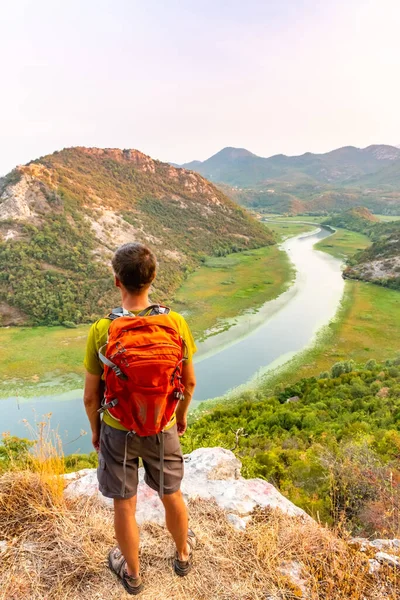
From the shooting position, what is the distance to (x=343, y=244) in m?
63.1

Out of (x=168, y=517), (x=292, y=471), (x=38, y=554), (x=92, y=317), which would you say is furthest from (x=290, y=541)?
(x=92, y=317)

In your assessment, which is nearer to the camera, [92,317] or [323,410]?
[323,410]

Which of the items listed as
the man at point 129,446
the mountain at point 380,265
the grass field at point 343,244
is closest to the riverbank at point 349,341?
the mountain at point 380,265

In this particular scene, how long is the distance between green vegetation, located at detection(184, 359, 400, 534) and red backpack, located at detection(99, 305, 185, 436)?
1624 millimetres

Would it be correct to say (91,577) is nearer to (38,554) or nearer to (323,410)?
(38,554)

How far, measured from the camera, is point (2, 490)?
9.60 feet

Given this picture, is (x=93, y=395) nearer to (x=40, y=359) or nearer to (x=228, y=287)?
(x=40, y=359)

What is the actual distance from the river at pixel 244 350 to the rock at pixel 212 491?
6286mm

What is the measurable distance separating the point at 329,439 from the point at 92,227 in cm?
3393

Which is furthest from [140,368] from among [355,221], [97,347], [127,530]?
[355,221]

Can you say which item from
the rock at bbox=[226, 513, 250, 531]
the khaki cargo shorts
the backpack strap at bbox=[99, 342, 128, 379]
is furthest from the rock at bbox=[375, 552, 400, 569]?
the backpack strap at bbox=[99, 342, 128, 379]

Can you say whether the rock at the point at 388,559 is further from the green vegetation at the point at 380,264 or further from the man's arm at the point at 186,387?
the green vegetation at the point at 380,264

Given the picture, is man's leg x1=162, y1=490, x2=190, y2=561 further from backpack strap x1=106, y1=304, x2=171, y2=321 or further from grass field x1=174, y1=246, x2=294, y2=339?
grass field x1=174, y1=246, x2=294, y2=339

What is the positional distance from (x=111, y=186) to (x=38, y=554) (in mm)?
52829
